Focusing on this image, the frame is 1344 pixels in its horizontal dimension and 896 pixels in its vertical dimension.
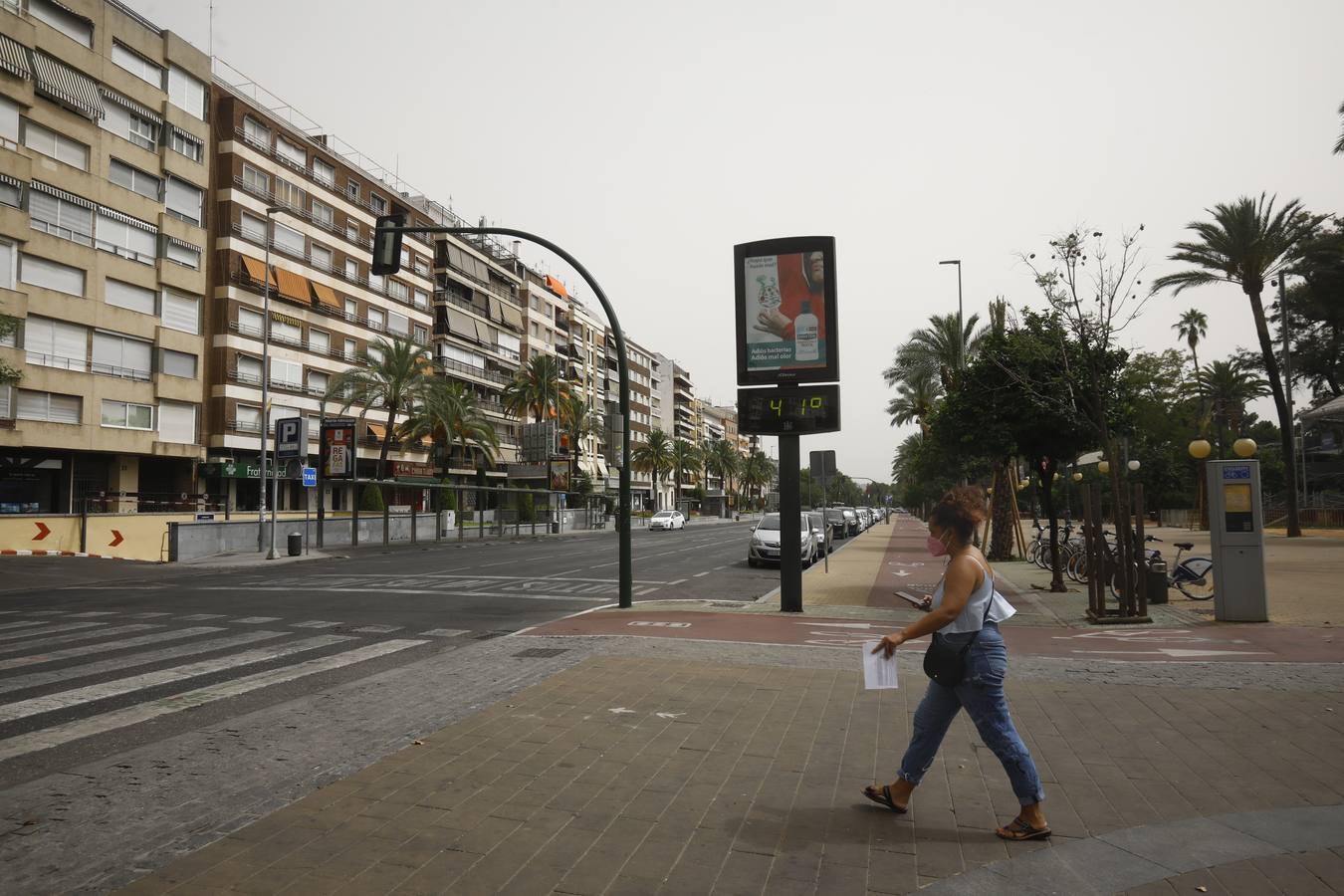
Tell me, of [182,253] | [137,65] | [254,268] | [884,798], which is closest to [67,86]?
[137,65]

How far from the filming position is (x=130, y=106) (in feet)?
122

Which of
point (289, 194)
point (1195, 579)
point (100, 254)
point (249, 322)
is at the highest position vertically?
point (289, 194)

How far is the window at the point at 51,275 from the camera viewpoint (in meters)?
32.8

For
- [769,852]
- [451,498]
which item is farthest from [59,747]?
[451,498]

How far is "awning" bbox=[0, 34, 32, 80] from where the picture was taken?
103 feet

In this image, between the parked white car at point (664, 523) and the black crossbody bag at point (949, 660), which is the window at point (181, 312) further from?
the black crossbody bag at point (949, 660)

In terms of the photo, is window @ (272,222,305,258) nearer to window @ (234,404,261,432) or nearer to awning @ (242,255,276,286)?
awning @ (242,255,276,286)

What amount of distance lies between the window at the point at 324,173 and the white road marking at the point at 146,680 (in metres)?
46.5

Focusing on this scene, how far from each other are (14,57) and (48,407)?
1293cm

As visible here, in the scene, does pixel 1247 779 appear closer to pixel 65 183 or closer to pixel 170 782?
pixel 170 782

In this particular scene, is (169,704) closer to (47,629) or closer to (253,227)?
(47,629)

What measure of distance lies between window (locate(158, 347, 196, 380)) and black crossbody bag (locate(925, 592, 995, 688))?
4267cm

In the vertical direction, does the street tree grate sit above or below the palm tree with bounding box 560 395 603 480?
below

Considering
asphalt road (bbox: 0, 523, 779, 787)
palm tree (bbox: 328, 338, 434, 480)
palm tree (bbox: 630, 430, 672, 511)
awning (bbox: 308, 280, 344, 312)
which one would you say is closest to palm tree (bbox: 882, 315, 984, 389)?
asphalt road (bbox: 0, 523, 779, 787)
